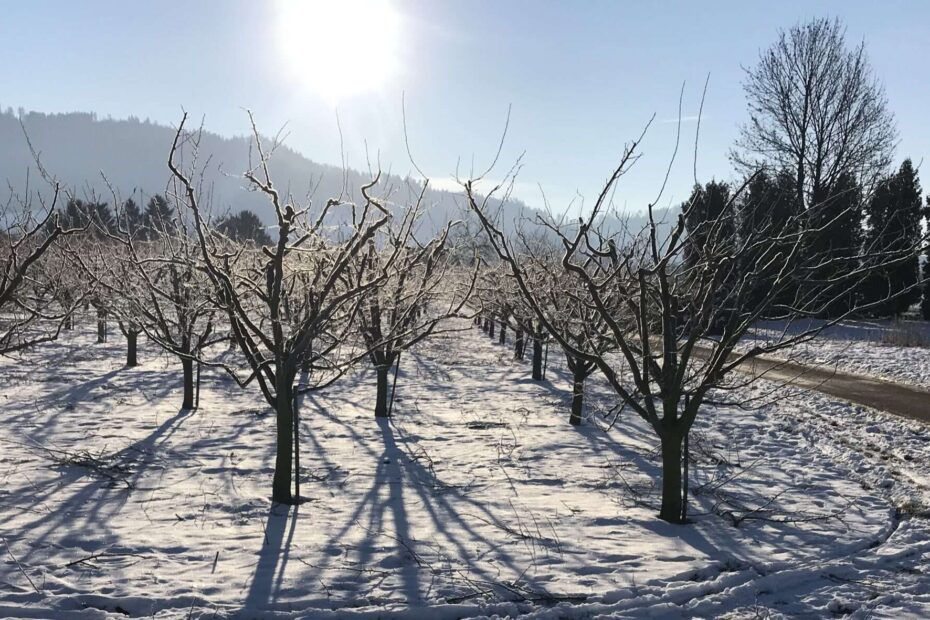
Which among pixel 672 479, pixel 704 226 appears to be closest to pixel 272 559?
pixel 672 479

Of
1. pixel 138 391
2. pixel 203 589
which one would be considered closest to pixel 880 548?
pixel 203 589

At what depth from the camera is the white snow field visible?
3.87 meters

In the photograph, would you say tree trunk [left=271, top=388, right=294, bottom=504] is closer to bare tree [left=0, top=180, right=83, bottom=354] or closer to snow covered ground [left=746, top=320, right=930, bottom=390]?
bare tree [left=0, top=180, right=83, bottom=354]

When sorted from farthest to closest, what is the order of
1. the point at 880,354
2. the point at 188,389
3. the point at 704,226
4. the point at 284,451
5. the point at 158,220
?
the point at 158,220, the point at 880,354, the point at 188,389, the point at 704,226, the point at 284,451

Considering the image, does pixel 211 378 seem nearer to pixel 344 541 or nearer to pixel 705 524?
pixel 344 541

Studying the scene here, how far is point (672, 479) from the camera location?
5.29m

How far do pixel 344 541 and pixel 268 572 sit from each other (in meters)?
0.74

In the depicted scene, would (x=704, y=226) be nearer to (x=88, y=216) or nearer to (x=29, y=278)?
(x=88, y=216)

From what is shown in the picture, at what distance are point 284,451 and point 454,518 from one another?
67.3 inches

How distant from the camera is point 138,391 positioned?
11758mm

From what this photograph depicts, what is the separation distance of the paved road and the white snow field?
2.32ft

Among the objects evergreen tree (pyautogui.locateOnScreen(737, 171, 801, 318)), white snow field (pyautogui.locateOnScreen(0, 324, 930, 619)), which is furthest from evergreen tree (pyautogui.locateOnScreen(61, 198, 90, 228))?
evergreen tree (pyautogui.locateOnScreen(737, 171, 801, 318))

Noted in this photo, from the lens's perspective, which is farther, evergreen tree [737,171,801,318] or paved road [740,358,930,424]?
paved road [740,358,930,424]

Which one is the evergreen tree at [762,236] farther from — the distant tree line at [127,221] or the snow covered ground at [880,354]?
the distant tree line at [127,221]
